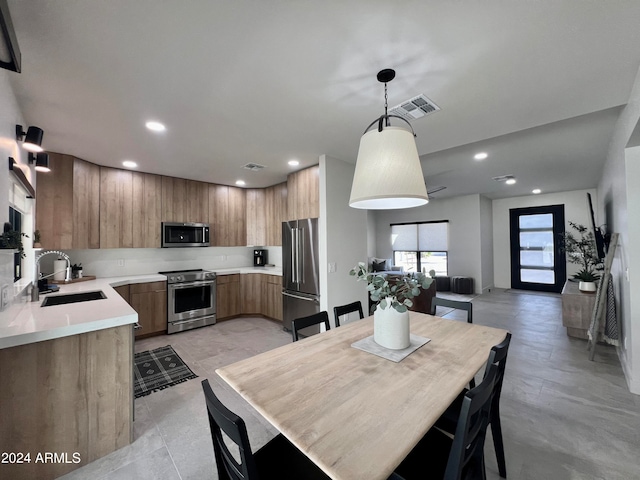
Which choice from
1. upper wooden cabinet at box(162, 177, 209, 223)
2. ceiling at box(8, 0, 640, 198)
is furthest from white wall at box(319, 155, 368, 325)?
upper wooden cabinet at box(162, 177, 209, 223)

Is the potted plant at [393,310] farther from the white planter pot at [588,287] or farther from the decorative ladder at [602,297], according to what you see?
the white planter pot at [588,287]

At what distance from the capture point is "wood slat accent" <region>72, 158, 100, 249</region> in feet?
11.6

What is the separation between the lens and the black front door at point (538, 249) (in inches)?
270

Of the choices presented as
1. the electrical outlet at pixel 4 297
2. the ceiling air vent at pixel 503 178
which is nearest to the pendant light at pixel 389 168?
the electrical outlet at pixel 4 297

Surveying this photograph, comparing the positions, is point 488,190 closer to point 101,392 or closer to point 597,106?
point 597,106

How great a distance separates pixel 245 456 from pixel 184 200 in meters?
4.62

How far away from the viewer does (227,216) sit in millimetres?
Result: 5258

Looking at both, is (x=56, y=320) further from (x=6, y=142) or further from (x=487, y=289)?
(x=487, y=289)

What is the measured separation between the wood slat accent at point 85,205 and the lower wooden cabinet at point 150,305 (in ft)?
2.78

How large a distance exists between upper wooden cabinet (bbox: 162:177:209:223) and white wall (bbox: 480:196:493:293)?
22.1ft

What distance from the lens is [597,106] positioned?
2273 millimetres

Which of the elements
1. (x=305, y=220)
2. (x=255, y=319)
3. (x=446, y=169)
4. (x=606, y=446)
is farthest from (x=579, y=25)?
(x=255, y=319)

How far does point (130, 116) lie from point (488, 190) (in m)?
Result: 7.05

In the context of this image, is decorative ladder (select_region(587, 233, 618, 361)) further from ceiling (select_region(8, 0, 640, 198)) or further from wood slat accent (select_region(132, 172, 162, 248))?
wood slat accent (select_region(132, 172, 162, 248))
